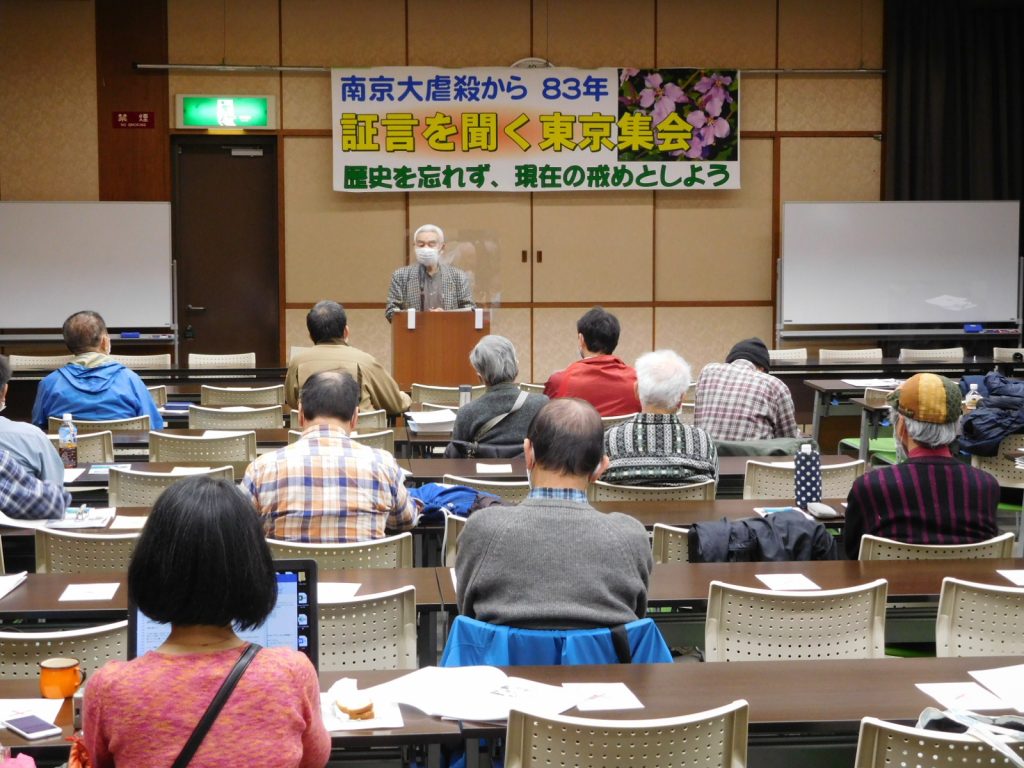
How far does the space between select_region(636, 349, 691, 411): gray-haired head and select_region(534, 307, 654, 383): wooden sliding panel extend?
21.9 ft

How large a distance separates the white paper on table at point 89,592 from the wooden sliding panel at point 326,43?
816 cm

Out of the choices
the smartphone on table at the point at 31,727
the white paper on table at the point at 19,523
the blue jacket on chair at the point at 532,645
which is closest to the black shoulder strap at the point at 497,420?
the white paper on table at the point at 19,523

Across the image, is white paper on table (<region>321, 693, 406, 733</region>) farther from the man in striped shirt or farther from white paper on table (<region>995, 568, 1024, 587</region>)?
white paper on table (<region>995, 568, 1024, 587</region>)

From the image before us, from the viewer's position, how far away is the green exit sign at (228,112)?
11102 millimetres

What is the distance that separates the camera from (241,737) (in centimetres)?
188

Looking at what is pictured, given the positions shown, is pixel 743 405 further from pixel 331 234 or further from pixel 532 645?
pixel 331 234

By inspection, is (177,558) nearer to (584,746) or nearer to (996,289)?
(584,746)

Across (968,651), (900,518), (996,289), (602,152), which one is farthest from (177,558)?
(996,289)

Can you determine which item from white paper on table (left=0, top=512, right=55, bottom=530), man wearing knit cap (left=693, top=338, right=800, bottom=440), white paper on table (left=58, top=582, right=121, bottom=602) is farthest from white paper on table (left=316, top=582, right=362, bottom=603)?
man wearing knit cap (left=693, top=338, right=800, bottom=440)

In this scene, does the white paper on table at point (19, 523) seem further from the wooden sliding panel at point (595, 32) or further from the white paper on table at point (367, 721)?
the wooden sliding panel at point (595, 32)

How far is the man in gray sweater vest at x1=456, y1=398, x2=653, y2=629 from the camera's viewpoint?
2.90m

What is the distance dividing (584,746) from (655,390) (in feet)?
8.99

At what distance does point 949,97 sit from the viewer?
Answer: 1154 centimetres

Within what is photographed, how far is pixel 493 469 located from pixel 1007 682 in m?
2.90
